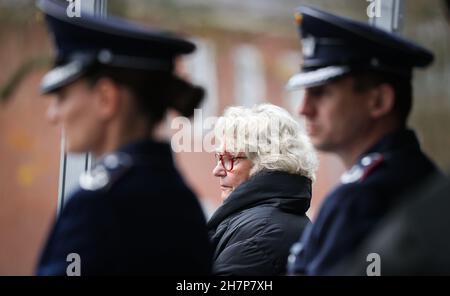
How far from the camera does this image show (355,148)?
1824mm

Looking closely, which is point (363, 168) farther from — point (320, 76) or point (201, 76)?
point (201, 76)

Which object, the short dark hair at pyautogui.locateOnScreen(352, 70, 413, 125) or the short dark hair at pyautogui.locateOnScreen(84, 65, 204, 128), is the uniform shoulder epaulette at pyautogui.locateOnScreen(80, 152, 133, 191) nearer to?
the short dark hair at pyautogui.locateOnScreen(84, 65, 204, 128)

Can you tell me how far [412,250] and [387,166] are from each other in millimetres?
904

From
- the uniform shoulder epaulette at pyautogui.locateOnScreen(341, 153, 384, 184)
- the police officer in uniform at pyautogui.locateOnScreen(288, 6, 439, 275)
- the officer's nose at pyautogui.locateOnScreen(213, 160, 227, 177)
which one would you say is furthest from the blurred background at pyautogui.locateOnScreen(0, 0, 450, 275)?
the uniform shoulder epaulette at pyautogui.locateOnScreen(341, 153, 384, 184)

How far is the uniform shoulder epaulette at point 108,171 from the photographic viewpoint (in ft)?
5.42

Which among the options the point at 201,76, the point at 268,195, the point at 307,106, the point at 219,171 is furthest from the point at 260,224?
the point at 307,106

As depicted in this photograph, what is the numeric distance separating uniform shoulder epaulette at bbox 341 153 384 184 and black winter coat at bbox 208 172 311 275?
0.57 m

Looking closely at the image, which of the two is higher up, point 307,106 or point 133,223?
point 307,106

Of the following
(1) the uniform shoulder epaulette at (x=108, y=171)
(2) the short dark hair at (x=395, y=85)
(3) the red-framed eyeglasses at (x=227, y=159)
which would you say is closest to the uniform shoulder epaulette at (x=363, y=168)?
(2) the short dark hair at (x=395, y=85)

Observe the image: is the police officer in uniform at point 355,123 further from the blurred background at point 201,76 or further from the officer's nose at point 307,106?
the blurred background at point 201,76

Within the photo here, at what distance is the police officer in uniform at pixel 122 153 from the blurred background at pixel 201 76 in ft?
1.77

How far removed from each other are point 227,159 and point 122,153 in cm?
88

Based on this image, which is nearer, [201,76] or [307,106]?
[307,106]

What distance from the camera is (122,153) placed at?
1681 millimetres
